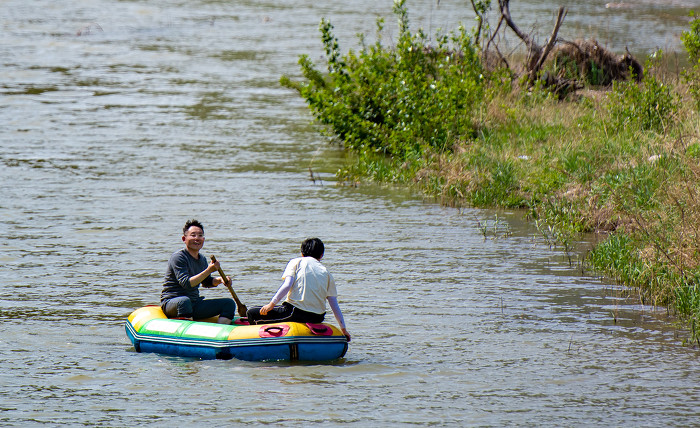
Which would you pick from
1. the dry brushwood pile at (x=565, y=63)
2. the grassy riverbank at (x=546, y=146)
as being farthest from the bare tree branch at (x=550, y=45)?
the grassy riverbank at (x=546, y=146)

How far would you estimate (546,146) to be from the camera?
1606cm

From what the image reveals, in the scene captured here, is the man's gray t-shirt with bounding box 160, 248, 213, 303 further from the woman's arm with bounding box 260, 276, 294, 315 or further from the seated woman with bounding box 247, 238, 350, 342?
the woman's arm with bounding box 260, 276, 294, 315

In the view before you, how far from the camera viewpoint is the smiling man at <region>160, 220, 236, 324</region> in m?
9.40

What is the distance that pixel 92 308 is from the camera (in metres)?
10.5

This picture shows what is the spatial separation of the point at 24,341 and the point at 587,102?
1175 cm

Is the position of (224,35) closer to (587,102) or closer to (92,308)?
(587,102)

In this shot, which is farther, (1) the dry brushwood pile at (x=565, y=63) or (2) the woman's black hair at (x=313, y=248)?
(1) the dry brushwood pile at (x=565, y=63)

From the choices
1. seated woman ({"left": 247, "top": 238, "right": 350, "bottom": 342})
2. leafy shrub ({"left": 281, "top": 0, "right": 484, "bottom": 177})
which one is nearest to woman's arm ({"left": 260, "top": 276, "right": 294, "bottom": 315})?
seated woman ({"left": 247, "top": 238, "right": 350, "bottom": 342})

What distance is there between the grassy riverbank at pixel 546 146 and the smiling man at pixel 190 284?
14.4 feet

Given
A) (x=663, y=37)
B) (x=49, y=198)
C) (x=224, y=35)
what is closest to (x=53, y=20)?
(x=224, y=35)

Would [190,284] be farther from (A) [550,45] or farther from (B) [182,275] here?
(A) [550,45]

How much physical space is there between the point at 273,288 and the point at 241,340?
2.37 metres

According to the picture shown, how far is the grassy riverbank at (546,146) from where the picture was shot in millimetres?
11836

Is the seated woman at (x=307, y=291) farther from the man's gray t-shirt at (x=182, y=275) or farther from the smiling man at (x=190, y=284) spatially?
the man's gray t-shirt at (x=182, y=275)
